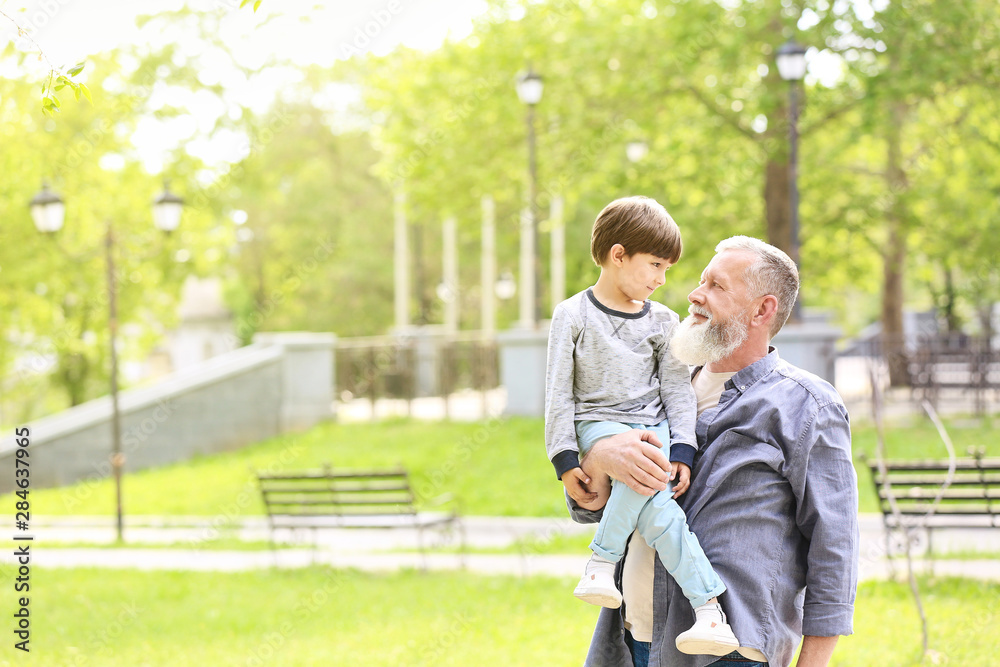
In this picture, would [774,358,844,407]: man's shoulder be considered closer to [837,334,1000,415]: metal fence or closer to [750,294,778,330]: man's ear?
[750,294,778,330]: man's ear

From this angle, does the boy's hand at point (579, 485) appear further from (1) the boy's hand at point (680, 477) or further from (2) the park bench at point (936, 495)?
(2) the park bench at point (936, 495)

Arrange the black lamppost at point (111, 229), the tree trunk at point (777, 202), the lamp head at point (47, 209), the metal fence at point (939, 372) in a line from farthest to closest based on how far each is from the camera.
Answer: the tree trunk at point (777, 202) < the metal fence at point (939, 372) < the lamp head at point (47, 209) < the black lamppost at point (111, 229)

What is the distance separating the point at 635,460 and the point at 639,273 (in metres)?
0.54

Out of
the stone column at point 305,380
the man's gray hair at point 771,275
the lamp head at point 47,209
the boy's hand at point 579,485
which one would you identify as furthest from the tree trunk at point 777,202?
the boy's hand at point 579,485

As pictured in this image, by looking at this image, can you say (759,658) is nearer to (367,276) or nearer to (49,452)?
(49,452)

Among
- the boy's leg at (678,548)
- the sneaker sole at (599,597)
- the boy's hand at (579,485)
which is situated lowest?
the sneaker sole at (599,597)

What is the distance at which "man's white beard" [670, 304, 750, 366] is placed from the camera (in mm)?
2633

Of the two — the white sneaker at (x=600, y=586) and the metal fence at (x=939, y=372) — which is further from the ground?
the white sneaker at (x=600, y=586)

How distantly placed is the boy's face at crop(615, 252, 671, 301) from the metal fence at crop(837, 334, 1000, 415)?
12138 millimetres

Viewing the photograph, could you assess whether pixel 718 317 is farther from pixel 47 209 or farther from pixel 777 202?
pixel 777 202

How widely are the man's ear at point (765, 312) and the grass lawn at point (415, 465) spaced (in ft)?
28.3

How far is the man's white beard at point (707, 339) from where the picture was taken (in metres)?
2.63

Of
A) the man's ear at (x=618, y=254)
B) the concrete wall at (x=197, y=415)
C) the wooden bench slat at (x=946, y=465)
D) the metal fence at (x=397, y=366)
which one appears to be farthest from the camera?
the metal fence at (x=397, y=366)

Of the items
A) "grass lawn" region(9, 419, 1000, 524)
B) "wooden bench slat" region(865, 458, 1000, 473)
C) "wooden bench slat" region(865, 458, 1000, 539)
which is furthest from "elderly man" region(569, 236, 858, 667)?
"grass lawn" region(9, 419, 1000, 524)
